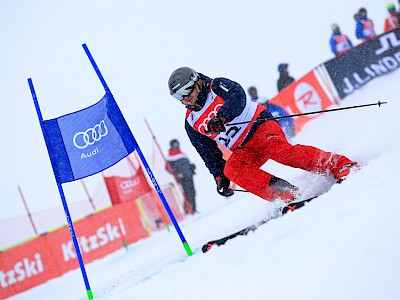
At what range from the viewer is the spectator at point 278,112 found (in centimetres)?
907

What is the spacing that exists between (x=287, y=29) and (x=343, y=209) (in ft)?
119

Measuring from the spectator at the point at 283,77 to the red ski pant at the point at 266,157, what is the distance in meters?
5.69

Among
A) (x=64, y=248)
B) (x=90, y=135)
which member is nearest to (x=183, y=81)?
(x=90, y=135)

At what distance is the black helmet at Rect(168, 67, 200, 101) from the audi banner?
59 cm

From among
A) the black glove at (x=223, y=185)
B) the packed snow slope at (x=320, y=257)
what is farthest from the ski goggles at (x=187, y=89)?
the packed snow slope at (x=320, y=257)

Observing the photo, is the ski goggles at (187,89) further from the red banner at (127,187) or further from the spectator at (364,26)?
the spectator at (364,26)

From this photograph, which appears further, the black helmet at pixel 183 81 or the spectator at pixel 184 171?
the spectator at pixel 184 171

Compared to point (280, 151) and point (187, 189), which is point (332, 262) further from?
point (187, 189)

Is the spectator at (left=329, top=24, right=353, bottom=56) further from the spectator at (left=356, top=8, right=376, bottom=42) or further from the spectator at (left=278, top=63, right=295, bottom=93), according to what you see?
the spectator at (left=278, top=63, right=295, bottom=93)

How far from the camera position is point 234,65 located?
34500 millimetres

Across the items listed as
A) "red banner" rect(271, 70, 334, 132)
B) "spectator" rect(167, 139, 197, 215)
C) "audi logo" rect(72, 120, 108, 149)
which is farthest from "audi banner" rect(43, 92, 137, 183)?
"red banner" rect(271, 70, 334, 132)

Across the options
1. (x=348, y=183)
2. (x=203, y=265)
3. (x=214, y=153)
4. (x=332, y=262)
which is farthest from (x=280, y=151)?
(x=332, y=262)

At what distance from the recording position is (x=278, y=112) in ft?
30.6

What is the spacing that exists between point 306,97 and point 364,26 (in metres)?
2.28
